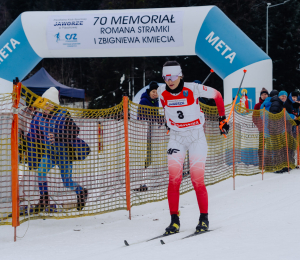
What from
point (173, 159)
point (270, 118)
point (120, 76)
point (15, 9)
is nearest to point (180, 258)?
point (173, 159)

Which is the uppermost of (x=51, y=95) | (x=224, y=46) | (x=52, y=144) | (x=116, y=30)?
(x=116, y=30)

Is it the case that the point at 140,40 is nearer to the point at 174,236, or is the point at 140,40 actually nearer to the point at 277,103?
the point at 277,103

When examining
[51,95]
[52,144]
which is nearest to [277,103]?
[51,95]

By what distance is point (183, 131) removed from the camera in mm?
4125

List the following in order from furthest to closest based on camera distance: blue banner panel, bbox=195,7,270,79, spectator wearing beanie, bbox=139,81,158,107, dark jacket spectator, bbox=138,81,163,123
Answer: blue banner panel, bbox=195,7,270,79
spectator wearing beanie, bbox=139,81,158,107
dark jacket spectator, bbox=138,81,163,123

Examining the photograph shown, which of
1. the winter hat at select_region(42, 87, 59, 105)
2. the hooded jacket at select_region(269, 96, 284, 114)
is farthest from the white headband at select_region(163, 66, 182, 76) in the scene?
the hooded jacket at select_region(269, 96, 284, 114)

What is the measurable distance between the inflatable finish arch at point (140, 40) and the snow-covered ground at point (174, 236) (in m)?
5.77

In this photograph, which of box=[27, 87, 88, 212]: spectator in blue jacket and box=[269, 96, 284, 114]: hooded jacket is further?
box=[269, 96, 284, 114]: hooded jacket

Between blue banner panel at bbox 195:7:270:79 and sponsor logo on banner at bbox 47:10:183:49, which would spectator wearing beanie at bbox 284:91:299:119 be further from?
sponsor logo on banner at bbox 47:10:183:49

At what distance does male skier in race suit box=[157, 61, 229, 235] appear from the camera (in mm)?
4000

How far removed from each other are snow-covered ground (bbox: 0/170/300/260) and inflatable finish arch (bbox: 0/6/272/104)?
5.77 m

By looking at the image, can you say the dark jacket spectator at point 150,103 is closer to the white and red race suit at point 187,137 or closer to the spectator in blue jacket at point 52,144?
the spectator in blue jacket at point 52,144

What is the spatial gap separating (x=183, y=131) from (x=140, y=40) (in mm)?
7743

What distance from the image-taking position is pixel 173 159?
4.11 m
